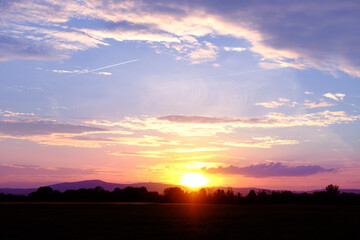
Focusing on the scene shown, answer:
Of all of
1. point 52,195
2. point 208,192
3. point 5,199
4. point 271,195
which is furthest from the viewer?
point 208,192

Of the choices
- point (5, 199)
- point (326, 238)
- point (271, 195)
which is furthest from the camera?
A: point (271, 195)

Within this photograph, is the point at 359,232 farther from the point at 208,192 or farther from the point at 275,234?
the point at 208,192

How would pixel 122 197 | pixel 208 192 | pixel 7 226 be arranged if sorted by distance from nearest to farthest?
pixel 7 226 → pixel 122 197 → pixel 208 192

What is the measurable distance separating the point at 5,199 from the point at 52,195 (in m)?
14.0

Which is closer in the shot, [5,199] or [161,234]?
[161,234]

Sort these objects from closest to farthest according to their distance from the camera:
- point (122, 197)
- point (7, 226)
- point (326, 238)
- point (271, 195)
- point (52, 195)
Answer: point (326, 238)
point (7, 226)
point (52, 195)
point (122, 197)
point (271, 195)

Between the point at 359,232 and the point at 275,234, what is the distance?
8.18m

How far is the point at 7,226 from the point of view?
31.0 meters

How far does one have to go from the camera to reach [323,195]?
386 feet

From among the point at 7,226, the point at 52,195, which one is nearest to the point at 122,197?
the point at 52,195

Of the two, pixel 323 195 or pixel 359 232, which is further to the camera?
pixel 323 195

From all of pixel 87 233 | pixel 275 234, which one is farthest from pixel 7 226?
pixel 275 234

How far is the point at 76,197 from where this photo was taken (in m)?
109

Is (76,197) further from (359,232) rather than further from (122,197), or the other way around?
(359,232)
